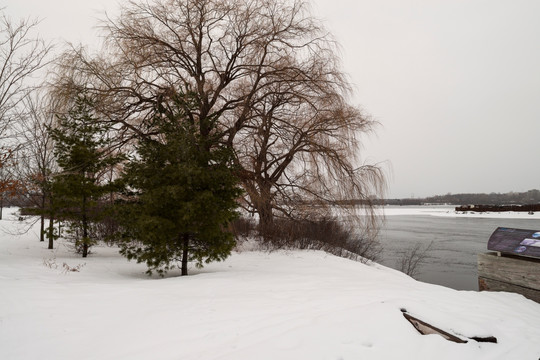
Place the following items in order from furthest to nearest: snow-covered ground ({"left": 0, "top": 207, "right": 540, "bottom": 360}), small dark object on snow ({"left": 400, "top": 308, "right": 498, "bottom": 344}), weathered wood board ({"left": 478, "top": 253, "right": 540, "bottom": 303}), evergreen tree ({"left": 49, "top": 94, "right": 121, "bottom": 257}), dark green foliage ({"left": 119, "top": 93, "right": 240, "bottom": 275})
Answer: evergreen tree ({"left": 49, "top": 94, "right": 121, "bottom": 257}), dark green foliage ({"left": 119, "top": 93, "right": 240, "bottom": 275}), weathered wood board ({"left": 478, "top": 253, "right": 540, "bottom": 303}), small dark object on snow ({"left": 400, "top": 308, "right": 498, "bottom": 344}), snow-covered ground ({"left": 0, "top": 207, "right": 540, "bottom": 360})

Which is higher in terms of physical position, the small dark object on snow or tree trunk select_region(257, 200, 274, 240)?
tree trunk select_region(257, 200, 274, 240)

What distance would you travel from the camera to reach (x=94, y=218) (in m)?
8.80

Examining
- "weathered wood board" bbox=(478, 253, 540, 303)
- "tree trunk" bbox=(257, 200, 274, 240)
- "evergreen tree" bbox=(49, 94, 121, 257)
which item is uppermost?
"evergreen tree" bbox=(49, 94, 121, 257)

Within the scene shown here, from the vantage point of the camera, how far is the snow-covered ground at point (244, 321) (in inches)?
119

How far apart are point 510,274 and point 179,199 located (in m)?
6.78

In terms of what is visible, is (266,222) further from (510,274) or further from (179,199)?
(510,274)

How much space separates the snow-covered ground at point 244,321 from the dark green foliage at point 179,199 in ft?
4.19

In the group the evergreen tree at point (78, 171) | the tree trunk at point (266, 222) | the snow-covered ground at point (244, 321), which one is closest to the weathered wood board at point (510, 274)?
the snow-covered ground at point (244, 321)

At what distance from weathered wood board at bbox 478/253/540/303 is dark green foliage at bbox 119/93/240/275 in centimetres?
545

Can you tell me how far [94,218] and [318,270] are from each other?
6.26 m

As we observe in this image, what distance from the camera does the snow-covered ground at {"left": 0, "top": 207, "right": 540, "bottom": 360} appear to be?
9.93 ft

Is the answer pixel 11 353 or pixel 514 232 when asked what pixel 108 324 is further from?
pixel 514 232

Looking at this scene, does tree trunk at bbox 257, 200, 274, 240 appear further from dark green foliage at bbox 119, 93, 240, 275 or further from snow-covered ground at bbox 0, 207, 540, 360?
snow-covered ground at bbox 0, 207, 540, 360

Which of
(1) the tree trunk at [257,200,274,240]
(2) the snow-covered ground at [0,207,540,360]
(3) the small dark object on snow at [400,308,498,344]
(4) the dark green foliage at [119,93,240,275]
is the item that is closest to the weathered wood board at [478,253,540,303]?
(2) the snow-covered ground at [0,207,540,360]
